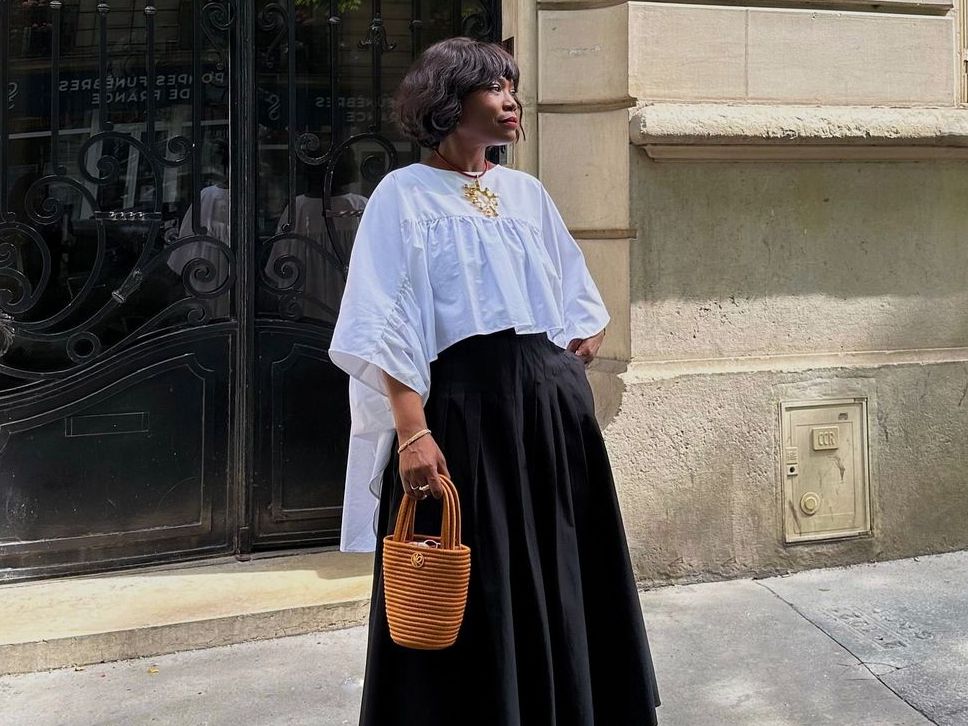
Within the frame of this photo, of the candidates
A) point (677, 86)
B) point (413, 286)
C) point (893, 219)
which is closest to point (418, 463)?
point (413, 286)

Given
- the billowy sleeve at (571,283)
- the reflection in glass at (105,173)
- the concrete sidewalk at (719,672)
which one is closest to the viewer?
the billowy sleeve at (571,283)

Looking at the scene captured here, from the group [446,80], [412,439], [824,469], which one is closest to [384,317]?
[412,439]

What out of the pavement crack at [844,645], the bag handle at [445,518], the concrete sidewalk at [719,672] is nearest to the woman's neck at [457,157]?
the bag handle at [445,518]

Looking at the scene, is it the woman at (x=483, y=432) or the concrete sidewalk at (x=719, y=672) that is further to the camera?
the concrete sidewalk at (x=719, y=672)

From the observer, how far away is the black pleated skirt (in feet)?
8.21

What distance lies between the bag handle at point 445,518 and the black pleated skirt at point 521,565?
117mm

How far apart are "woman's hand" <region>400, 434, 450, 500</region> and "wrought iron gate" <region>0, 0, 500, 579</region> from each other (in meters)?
2.44

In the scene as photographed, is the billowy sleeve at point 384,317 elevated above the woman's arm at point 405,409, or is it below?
above

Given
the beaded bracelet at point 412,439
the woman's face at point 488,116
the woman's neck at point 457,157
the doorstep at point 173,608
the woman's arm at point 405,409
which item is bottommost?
the doorstep at point 173,608

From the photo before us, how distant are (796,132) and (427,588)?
3.13 m

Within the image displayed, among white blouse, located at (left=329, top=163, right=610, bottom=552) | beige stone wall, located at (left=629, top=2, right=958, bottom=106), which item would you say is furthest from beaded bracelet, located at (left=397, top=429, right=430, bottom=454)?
beige stone wall, located at (left=629, top=2, right=958, bottom=106)

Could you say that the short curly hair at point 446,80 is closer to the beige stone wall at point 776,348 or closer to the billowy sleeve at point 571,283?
the billowy sleeve at point 571,283

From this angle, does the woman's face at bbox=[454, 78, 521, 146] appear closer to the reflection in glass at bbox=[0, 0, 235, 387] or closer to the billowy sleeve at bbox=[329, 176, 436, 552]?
the billowy sleeve at bbox=[329, 176, 436, 552]

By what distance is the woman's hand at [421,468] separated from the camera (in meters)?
Answer: 2.40
